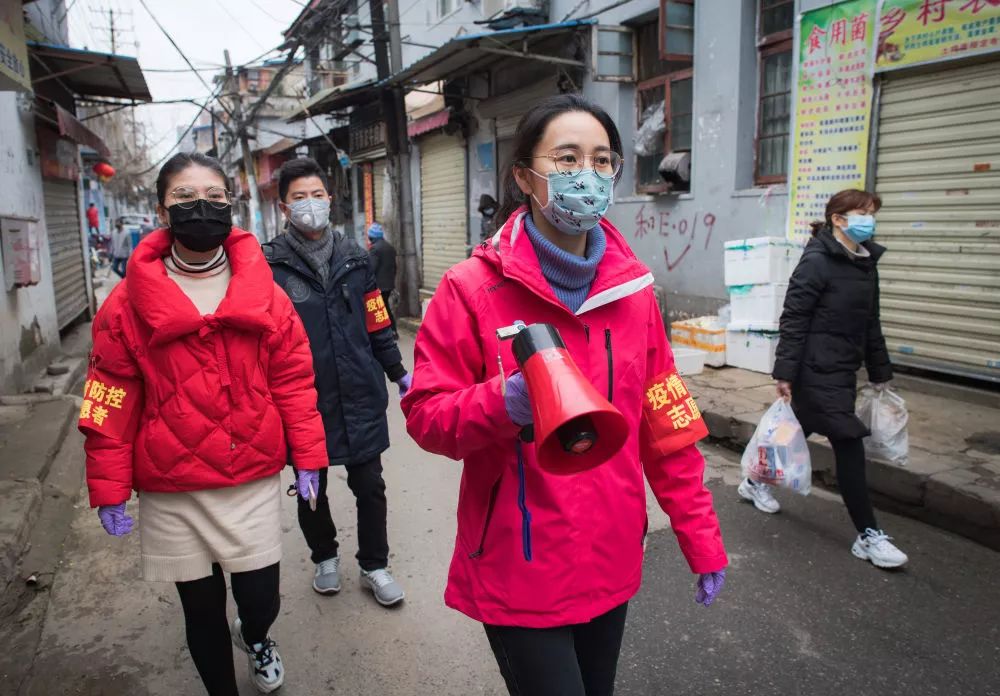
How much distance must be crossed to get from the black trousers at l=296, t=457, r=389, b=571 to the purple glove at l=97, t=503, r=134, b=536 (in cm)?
111

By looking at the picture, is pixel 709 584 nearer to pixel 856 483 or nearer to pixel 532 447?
Result: pixel 532 447

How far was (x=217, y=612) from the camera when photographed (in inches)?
96.2

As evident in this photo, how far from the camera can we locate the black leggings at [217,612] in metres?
2.41

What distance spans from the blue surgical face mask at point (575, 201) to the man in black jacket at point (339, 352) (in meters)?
1.72

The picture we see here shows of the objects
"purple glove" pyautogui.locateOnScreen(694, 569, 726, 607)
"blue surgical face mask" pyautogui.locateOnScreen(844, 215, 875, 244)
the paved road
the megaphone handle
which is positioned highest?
"blue surgical face mask" pyautogui.locateOnScreen(844, 215, 875, 244)

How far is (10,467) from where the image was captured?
4734 millimetres

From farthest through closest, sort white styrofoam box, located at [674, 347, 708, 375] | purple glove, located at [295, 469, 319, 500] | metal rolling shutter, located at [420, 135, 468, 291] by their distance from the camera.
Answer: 1. metal rolling shutter, located at [420, 135, 468, 291]
2. white styrofoam box, located at [674, 347, 708, 375]
3. purple glove, located at [295, 469, 319, 500]

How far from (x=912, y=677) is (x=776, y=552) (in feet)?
3.66

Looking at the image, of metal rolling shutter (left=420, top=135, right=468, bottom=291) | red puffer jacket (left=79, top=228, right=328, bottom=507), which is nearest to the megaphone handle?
red puffer jacket (left=79, top=228, right=328, bottom=507)

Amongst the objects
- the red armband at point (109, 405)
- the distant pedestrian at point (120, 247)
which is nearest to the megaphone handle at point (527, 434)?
the red armband at point (109, 405)

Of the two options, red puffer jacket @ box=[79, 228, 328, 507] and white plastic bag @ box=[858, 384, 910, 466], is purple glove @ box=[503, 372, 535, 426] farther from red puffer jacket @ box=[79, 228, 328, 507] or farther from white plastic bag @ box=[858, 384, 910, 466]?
white plastic bag @ box=[858, 384, 910, 466]

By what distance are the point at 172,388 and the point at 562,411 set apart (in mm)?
1527

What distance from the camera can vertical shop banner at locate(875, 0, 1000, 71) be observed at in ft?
18.4

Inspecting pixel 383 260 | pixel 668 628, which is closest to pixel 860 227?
pixel 668 628
